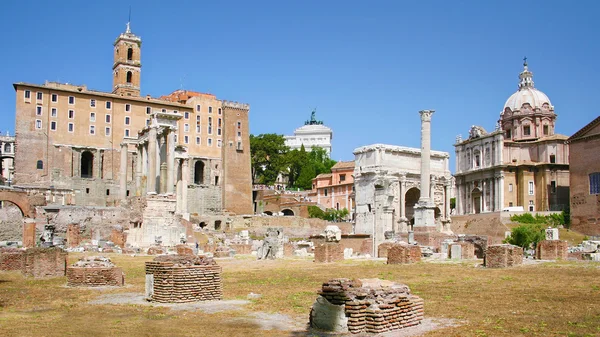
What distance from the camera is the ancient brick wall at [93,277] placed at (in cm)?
1672

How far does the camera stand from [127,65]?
77438 mm

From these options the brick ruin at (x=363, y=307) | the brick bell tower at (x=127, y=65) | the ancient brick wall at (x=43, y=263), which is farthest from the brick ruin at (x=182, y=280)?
the brick bell tower at (x=127, y=65)

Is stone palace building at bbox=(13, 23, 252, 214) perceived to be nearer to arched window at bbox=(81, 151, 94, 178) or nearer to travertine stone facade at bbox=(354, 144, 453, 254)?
arched window at bbox=(81, 151, 94, 178)

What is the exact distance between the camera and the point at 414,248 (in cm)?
2422

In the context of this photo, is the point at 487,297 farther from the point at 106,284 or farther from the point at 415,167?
the point at 415,167

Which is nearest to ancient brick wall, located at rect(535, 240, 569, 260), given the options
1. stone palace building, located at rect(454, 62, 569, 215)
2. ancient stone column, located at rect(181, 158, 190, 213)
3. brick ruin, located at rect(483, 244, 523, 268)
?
brick ruin, located at rect(483, 244, 523, 268)

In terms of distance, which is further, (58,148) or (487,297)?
(58,148)

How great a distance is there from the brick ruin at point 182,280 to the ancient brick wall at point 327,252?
41.5ft

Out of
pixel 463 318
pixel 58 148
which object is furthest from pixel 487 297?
pixel 58 148

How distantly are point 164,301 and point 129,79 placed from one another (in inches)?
2714

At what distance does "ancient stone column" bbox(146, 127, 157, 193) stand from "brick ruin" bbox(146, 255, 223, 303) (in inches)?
1472

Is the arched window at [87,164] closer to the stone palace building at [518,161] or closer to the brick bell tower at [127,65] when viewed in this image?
the brick bell tower at [127,65]

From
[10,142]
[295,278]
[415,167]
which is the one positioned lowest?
[295,278]

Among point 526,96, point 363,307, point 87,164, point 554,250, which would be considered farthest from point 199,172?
point 363,307
